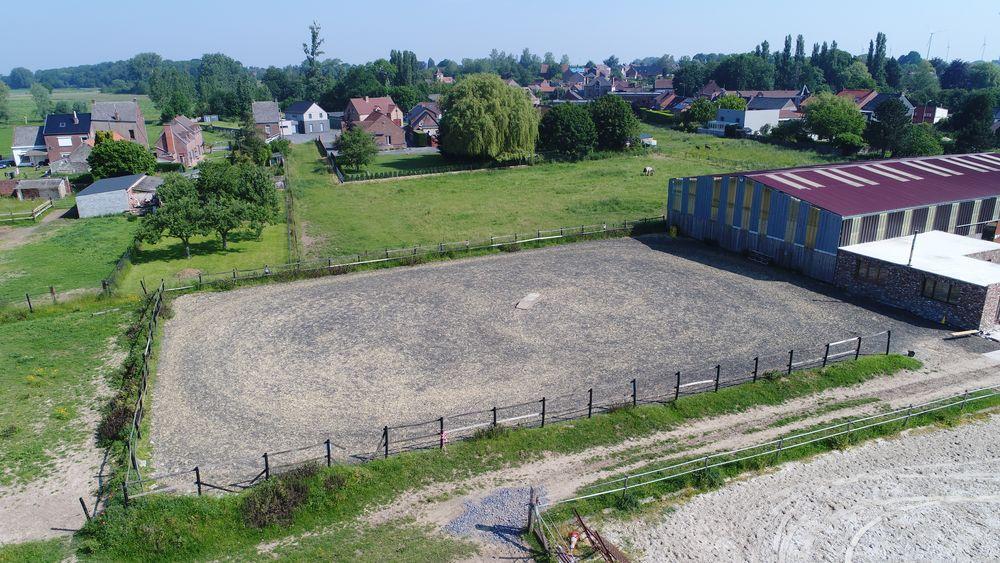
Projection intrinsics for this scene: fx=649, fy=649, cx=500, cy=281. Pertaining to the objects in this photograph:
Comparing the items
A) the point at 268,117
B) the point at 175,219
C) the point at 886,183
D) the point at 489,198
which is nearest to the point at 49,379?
the point at 175,219

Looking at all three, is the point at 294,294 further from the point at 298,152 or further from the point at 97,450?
the point at 298,152

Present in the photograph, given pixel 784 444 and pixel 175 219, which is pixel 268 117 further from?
pixel 784 444

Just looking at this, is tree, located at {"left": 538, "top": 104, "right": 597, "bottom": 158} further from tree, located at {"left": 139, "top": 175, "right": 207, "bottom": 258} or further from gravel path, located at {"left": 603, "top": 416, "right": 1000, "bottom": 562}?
gravel path, located at {"left": 603, "top": 416, "right": 1000, "bottom": 562}

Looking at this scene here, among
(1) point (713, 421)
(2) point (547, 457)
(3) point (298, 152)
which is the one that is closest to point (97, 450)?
(2) point (547, 457)

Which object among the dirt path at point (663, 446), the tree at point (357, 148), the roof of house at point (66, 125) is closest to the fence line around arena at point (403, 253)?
the dirt path at point (663, 446)

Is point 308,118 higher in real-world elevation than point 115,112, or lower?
lower

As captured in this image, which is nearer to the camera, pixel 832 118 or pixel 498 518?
pixel 498 518
